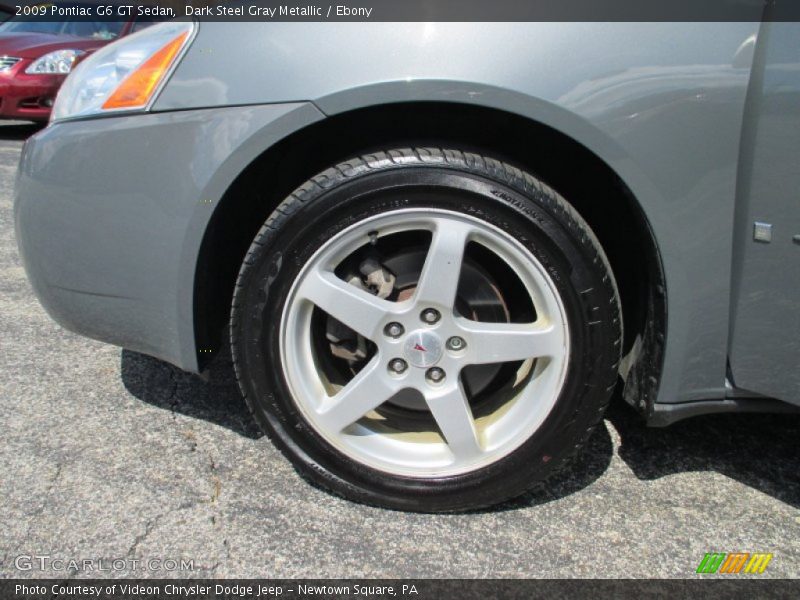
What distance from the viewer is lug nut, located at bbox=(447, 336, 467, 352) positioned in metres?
1.69

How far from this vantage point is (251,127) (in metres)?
1.58

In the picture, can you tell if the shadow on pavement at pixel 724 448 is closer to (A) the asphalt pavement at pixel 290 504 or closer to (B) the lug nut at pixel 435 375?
(A) the asphalt pavement at pixel 290 504

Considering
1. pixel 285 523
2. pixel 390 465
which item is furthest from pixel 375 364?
pixel 285 523

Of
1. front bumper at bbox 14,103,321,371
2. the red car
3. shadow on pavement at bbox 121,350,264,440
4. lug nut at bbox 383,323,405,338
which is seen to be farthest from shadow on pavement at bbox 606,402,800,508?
the red car

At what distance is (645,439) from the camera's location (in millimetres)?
2125

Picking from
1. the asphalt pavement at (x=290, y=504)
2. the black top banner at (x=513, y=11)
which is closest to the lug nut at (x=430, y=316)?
the asphalt pavement at (x=290, y=504)

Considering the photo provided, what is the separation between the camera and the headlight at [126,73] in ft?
5.47

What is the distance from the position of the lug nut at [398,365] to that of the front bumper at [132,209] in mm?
503

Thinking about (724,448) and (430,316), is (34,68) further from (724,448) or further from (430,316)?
(724,448)

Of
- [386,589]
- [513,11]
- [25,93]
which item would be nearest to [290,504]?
[386,589]

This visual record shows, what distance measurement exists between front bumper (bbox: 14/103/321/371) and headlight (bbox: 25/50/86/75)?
221 inches

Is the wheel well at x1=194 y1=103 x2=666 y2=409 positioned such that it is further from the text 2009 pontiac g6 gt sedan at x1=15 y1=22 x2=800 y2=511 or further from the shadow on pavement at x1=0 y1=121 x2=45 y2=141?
the shadow on pavement at x1=0 y1=121 x2=45 y2=141

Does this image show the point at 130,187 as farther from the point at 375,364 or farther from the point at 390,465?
the point at 390,465

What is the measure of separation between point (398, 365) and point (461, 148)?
1.74 ft
